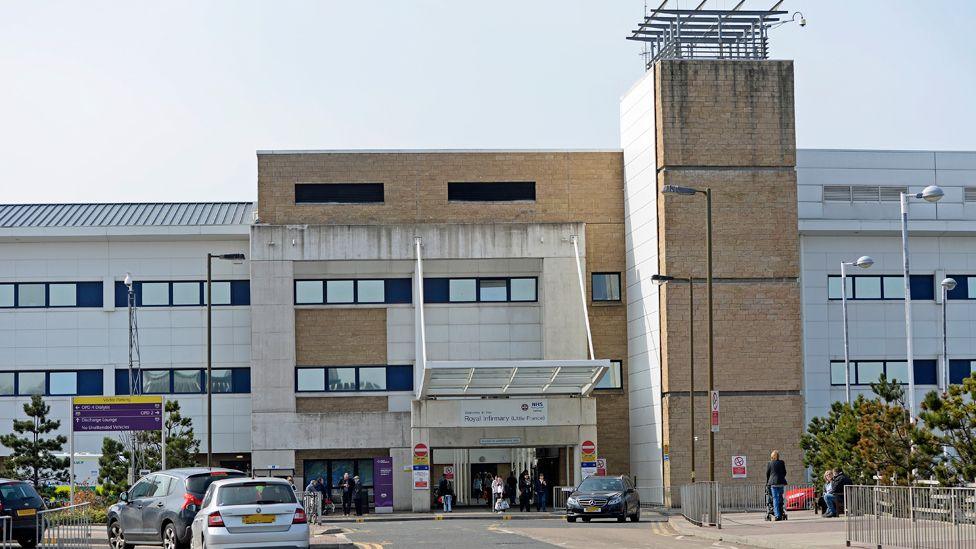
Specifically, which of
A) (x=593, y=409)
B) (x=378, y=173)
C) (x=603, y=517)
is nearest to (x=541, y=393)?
(x=593, y=409)

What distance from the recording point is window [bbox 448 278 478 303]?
171ft

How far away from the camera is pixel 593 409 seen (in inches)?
1928

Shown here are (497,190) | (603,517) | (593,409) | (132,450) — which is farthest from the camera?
(497,190)

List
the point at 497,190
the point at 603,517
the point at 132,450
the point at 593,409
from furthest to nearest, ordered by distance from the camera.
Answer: the point at 497,190, the point at 593,409, the point at 132,450, the point at 603,517

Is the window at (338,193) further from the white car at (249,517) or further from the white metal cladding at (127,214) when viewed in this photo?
the white car at (249,517)

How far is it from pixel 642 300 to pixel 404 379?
939cm

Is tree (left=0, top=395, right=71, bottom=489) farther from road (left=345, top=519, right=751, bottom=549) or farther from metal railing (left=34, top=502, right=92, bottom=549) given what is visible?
metal railing (left=34, top=502, right=92, bottom=549)

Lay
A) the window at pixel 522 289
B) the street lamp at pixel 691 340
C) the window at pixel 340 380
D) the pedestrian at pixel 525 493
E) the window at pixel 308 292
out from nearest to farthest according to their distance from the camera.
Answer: the street lamp at pixel 691 340 < the pedestrian at pixel 525 493 < the window at pixel 340 380 < the window at pixel 308 292 < the window at pixel 522 289

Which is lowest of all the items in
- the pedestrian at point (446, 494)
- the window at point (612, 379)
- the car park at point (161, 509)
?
the pedestrian at point (446, 494)

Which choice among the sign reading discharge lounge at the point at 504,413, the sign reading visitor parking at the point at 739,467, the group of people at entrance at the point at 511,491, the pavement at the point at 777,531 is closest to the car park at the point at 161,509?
the pavement at the point at 777,531

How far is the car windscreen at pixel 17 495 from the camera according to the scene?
982 inches

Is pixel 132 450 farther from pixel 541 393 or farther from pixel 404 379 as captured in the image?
pixel 541 393

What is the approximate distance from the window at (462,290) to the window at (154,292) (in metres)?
11.0

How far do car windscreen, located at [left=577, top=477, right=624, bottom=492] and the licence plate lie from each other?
51.2 feet
